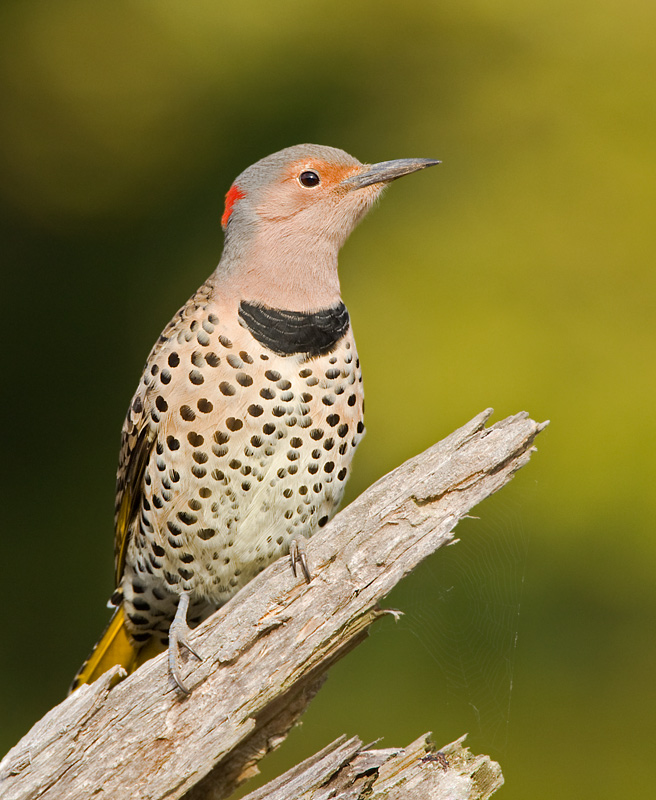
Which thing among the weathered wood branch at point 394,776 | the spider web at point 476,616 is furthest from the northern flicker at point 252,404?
the spider web at point 476,616

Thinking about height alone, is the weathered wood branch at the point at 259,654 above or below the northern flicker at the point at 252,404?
below

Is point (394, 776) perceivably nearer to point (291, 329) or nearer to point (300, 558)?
point (300, 558)

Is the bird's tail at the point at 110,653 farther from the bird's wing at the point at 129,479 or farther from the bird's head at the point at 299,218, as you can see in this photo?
the bird's head at the point at 299,218

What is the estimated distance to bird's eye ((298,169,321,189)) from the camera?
2992 mm

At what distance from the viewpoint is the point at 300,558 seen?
99.7 inches

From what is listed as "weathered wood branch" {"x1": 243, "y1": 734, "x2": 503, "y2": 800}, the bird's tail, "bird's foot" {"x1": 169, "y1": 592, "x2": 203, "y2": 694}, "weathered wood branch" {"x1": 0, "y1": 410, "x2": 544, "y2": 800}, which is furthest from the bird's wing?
"weathered wood branch" {"x1": 243, "y1": 734, "x2": 503, "y2": 800}

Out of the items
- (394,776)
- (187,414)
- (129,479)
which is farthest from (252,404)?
(394,776)

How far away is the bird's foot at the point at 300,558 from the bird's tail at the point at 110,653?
88 centimetres

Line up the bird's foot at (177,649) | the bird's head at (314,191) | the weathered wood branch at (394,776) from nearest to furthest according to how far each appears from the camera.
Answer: the weathered wood branch at (394,776)
the bird's foot at (177,649)
the bird's head at (314,191)

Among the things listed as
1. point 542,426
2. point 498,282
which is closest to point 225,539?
point 542,426

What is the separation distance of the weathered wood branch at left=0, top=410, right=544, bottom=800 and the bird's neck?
2.26ft

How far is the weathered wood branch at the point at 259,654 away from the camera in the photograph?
237cm

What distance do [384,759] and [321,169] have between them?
5.64 feet

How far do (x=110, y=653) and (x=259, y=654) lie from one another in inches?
38.4
